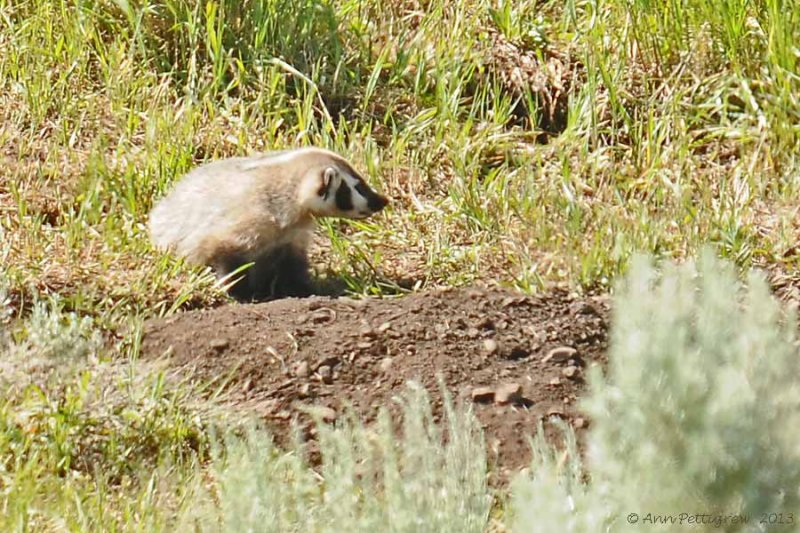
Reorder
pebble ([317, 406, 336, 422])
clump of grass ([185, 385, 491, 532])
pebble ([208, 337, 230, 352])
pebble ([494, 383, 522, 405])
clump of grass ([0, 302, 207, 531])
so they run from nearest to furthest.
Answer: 1. clump of grass ([185, 385, 491, 532])
2. clump of grass ([0, 302, 207, 531])
3. pebble ([317, 406, 336, 422])
4. pebble ([494, 383, 522, 405])
5. pebble ([208, 337, 230, 352])

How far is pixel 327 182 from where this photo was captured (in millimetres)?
5871

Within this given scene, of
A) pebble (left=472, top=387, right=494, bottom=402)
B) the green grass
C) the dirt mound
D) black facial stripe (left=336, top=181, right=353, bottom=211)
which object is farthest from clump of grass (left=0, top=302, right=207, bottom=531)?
black facial stripe (left=336, top=181, right=353, bottom=211)

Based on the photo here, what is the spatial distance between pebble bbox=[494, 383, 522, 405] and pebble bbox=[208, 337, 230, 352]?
0.88m

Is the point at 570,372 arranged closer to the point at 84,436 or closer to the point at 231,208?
the point at 84,436

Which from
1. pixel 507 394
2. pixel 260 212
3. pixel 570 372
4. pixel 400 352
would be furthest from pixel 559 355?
pixel 260 212

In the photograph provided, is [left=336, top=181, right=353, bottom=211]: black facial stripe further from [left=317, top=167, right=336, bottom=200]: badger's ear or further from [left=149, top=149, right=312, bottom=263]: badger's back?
[left=149, top=149, right=312, bottom=263]: badger's back

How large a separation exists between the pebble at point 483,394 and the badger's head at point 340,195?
4.65 ft

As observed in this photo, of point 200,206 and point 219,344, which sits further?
point 200,206

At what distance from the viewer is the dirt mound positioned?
4668 mm

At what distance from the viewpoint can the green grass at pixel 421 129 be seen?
18.7ft

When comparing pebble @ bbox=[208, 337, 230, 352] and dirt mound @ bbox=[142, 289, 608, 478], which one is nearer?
dirt mound @ bbox=[142, 289, 608, 478]

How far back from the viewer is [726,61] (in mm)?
6625

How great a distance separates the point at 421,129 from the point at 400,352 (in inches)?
71.3

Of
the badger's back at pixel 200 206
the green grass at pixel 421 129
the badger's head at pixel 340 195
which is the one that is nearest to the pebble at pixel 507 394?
the green grass at pixel 421 129
